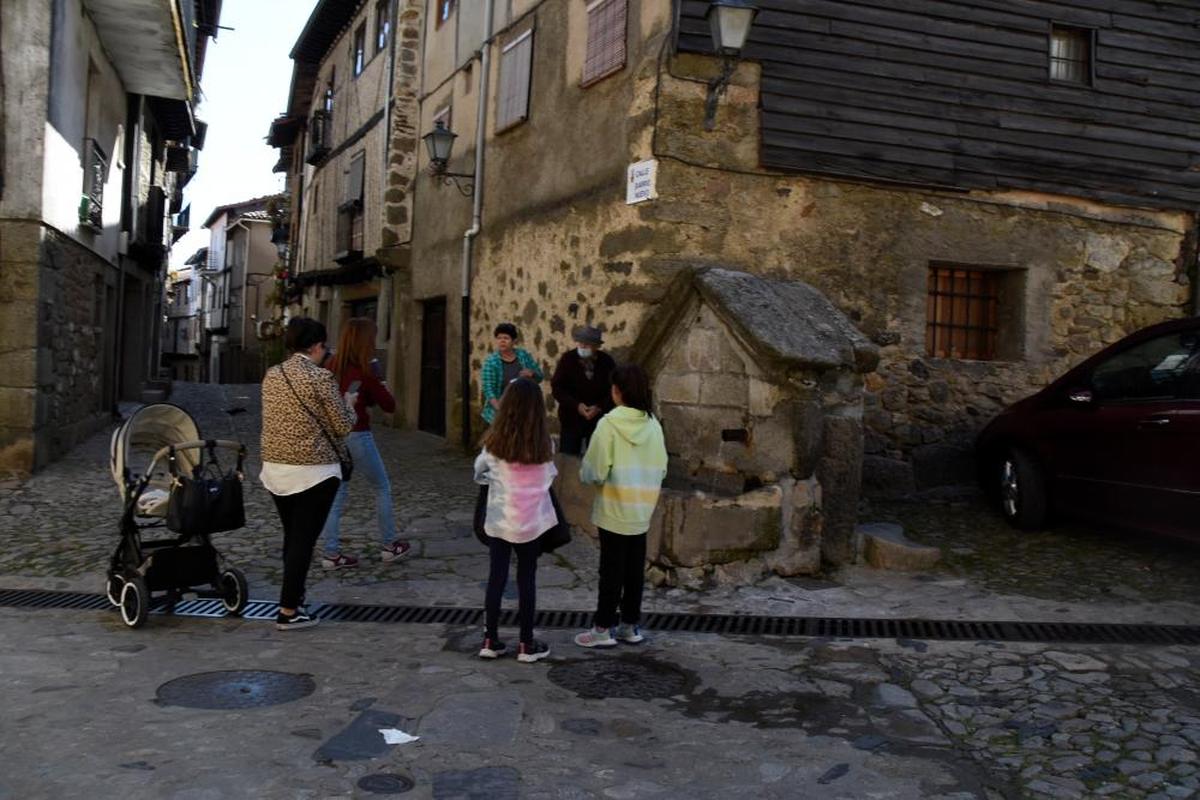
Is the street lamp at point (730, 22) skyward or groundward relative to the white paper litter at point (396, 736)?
skyward

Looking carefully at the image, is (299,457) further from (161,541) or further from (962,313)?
(962,313)

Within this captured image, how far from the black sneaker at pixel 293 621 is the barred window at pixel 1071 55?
789 centimetres

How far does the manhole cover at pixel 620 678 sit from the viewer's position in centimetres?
437

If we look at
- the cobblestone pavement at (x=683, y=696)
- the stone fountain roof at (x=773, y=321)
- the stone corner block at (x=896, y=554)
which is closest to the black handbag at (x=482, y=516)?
the cobblestone pavement at (x=683, y=696)

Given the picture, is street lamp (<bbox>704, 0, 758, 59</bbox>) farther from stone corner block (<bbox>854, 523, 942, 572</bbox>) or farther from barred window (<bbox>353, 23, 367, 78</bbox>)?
barred window (<bbox>353, 23, 367, 78</bbox>)

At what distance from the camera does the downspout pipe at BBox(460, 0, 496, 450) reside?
39.6ft

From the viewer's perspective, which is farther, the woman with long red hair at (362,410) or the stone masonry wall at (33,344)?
the stone masonry wall at (33,344)

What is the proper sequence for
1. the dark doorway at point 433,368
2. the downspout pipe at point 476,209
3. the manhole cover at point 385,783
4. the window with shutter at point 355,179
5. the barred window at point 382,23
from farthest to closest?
the window with shutter at point 355,179
the barred window at point 382,23
the dark doorway at point 433,368
the downspout pipe at point 476,209
the manhole cover at point 385,783

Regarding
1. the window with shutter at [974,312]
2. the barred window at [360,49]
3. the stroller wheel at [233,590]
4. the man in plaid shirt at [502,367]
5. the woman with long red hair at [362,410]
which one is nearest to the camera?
the stroller wheel at [233,590]

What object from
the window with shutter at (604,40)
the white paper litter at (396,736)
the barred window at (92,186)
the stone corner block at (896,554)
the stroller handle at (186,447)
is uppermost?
the window with shutter at (604,40)

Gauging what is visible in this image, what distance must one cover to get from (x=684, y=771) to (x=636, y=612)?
1660 mm

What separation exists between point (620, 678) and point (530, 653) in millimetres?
448

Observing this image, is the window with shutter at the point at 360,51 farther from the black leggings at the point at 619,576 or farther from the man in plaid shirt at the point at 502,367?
the black leggings at the point at 619,576

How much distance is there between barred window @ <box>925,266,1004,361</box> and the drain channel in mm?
4037
